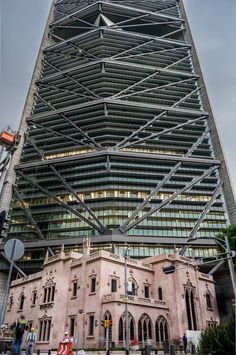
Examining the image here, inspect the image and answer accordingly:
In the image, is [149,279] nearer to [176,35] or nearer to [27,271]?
[27,271]

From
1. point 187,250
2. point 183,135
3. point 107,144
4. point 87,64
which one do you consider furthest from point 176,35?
point 187,250

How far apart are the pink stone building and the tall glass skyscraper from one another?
2556 cm

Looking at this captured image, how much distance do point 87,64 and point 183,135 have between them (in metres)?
46.3

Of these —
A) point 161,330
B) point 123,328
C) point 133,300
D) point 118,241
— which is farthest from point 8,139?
point 118,241

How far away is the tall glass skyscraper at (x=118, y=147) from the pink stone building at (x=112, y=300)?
1006 inches

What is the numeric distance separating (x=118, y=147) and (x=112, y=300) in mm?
59799

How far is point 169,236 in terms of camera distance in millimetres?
79250

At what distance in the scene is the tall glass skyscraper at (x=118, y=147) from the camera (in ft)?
268

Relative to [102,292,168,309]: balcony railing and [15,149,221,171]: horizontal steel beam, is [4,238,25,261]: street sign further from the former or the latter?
[15,149,221,171]: horizontal steel beam

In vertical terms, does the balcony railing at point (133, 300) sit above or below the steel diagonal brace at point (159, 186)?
below

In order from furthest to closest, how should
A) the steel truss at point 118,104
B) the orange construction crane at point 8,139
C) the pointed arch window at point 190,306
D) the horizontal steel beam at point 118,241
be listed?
the steel truss at point 118,104 < the horizontal steel beam at point 118,241 < the pointed arch window at point 190,306 < the orange construction crane at point 8,139

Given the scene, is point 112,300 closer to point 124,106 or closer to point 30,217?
point 30,217

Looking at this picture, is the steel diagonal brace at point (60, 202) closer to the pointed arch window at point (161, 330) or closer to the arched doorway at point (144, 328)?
the pointed arch window at point (161, 330)

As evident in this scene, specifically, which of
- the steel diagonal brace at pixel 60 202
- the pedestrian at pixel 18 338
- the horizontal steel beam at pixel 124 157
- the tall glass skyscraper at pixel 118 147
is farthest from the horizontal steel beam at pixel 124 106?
the pedestrian at pixel 18 338
